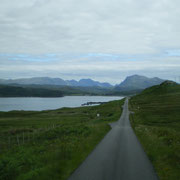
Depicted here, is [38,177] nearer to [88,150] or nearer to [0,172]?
[0,172]

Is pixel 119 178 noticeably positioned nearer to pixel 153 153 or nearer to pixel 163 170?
pixel 163 170

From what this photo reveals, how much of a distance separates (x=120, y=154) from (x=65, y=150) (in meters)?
4.70

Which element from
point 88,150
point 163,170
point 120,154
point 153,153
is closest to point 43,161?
point 88,150

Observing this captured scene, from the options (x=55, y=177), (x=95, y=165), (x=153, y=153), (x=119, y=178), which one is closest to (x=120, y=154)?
(x=153, y=153)

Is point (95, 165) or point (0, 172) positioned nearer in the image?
point (0, 172)

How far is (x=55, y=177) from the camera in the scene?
12.1 metres

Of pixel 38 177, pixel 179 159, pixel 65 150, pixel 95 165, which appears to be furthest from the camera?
pixel 65 150

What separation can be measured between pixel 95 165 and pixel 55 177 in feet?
12.1

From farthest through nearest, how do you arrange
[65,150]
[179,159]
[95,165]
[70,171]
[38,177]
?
[65,150] < [179,159] < [95,165] < [70,171] < [38,177]

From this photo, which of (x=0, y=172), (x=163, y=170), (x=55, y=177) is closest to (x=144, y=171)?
(x=163, y=170)

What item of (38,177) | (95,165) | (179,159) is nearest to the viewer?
(38,177)

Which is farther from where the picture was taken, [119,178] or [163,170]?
[163,170]

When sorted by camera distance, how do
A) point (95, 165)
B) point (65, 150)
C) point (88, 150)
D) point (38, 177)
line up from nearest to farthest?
point (38, 177) → point (95, 165) → point (65, 150) → point (88, 150)

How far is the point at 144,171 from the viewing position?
1389cm
